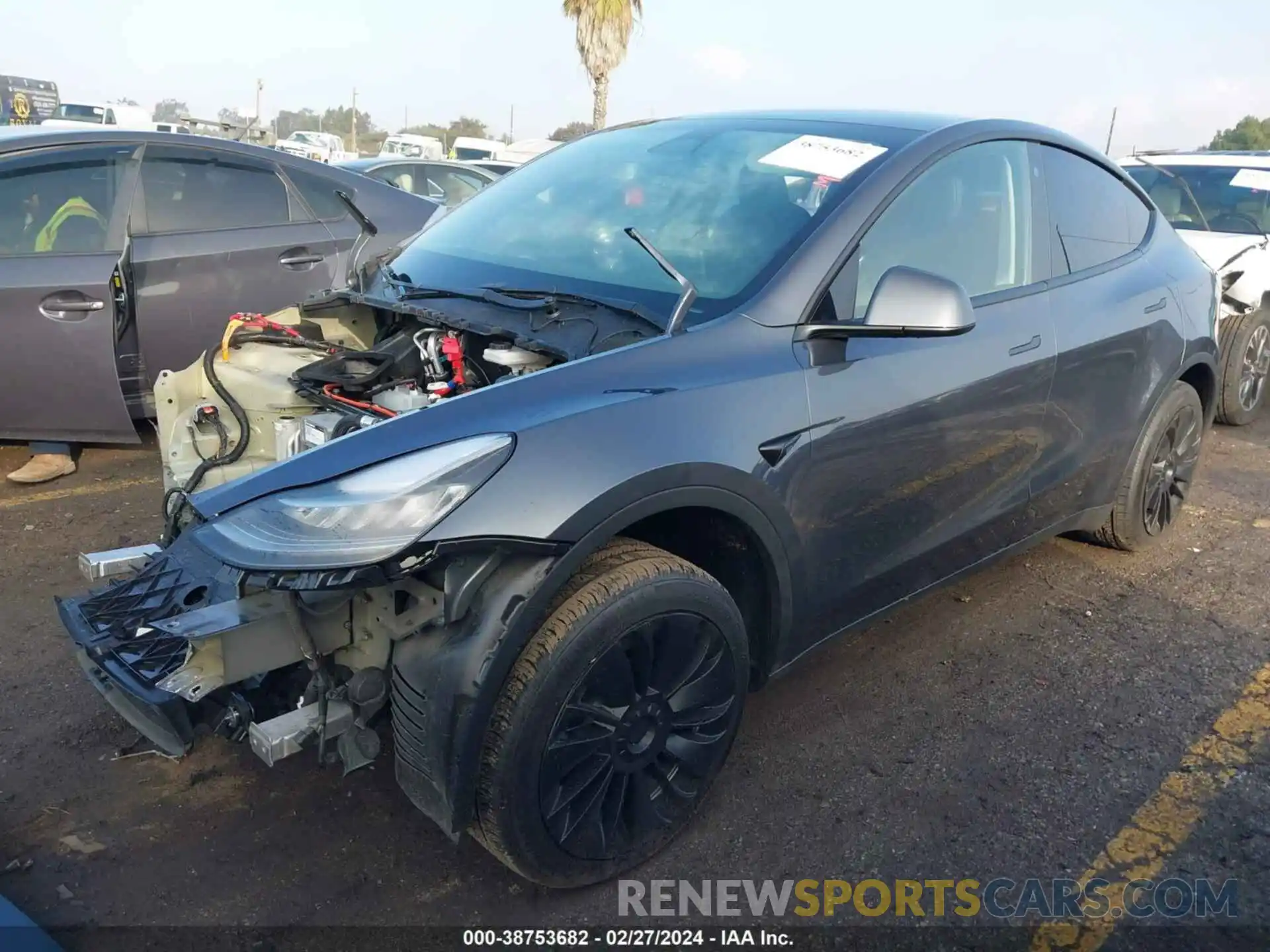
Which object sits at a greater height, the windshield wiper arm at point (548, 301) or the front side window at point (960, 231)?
the front side window at point (960, 231)

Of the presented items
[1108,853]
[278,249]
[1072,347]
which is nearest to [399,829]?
[1108,853]

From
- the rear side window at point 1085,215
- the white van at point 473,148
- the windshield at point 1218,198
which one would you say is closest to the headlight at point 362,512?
the rear side window at point 1085,215

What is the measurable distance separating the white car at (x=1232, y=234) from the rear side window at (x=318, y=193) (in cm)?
498

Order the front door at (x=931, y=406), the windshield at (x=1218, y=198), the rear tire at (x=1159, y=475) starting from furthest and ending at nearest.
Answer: the windshield at (x=1218, y=198)
the rear tire at (x=1159, y=475)
the front door at (x=931, y=406)

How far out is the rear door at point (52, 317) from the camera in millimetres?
4312

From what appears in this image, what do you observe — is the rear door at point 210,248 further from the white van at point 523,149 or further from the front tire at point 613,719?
the white van at point 523,149

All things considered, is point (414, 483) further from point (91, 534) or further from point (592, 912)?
point (91, 534)

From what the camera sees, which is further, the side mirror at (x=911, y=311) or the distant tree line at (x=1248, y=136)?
the distant tree line at (x=1248, y=136)

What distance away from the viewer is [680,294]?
8.23 ft

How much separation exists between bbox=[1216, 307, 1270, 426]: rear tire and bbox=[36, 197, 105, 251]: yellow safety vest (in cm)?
626

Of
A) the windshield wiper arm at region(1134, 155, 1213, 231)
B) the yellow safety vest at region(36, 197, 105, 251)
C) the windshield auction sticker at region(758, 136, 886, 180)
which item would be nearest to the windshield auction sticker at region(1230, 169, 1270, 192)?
the windshield wiper arm at region(1134, 155, 1213, 231)

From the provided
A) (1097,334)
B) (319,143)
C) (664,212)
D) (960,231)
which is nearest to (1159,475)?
(1097,334)

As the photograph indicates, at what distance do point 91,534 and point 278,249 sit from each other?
1848 mm

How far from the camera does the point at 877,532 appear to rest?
268cm
